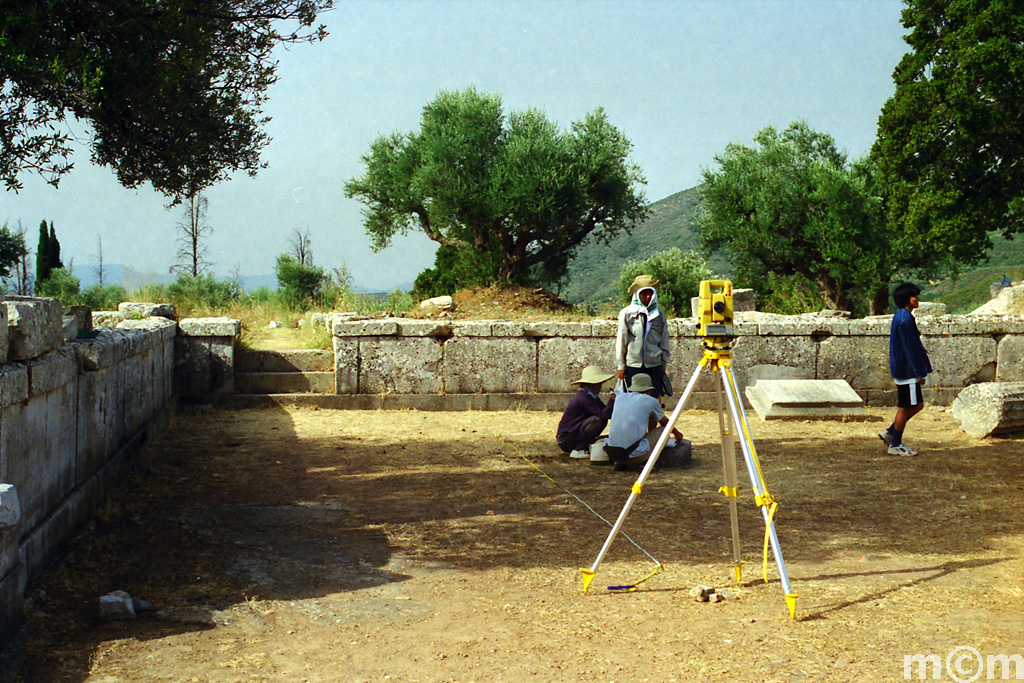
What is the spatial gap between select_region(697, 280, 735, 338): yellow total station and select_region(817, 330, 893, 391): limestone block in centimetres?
836

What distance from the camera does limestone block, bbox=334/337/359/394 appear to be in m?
11.4

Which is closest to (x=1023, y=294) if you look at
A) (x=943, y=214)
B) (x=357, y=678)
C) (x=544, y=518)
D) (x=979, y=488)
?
(x=943, y=214)

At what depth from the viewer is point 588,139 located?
68.9 ft

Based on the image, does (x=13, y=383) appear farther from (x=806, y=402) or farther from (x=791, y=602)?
(x=806, y=402)

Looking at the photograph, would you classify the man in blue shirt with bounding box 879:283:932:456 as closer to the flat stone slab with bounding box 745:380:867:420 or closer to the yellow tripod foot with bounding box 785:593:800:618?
the flat stone slab with bounding box 745:380:867:420

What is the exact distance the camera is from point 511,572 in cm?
498

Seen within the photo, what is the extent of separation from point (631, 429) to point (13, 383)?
5046 mm

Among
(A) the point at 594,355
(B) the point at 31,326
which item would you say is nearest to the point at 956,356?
(A) the point at 594,355

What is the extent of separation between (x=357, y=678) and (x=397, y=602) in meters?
0.94

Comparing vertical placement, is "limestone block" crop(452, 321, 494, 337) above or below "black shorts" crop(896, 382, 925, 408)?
above

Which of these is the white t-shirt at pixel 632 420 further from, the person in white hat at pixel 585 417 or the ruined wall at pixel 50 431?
the ruined wall at pixel 50 431

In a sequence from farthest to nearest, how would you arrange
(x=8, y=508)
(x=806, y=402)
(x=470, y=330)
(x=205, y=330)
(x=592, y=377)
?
1. (x=470, y=330)
2. (x=205, y=330)
3. (x=806, y=402)
4. (x=592, y=377)
5. (x=8, y=508)

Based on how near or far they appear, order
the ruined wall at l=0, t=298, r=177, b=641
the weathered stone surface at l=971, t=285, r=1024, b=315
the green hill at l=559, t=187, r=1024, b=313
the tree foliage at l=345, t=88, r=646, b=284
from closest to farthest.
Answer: the ruined wall at l=0, t=298, r=177, b=641
the weathered stone surface at l=971, t=285, r=1024, b=315
the tree foliage at l=345, t=88, r=646, b=284
the green hill at l=559, t=187, r=1024, b=313

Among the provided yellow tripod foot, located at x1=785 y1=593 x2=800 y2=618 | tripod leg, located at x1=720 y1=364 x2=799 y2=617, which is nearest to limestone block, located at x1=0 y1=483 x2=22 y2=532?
tripod leg, located at x1=720 y1=364 x2=799 y2=617
